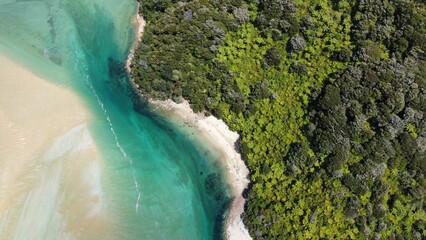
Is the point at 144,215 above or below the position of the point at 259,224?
below

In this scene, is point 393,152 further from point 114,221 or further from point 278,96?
point 114,221

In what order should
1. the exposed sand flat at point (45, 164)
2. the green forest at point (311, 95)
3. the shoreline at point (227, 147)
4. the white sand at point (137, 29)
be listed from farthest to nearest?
the white sand at point (137, 29) < the shoreline at point (227, 147) < the exposed sand flat at point (45, 164) < the green forest at point (311, 95)

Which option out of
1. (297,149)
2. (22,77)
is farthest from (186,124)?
(22,77)

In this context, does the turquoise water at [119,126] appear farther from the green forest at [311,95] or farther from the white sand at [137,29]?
the green forest at [311,95]

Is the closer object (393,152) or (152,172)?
(393,152)

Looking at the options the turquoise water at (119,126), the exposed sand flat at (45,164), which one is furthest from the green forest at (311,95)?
the exposed sand flat at (45,164)

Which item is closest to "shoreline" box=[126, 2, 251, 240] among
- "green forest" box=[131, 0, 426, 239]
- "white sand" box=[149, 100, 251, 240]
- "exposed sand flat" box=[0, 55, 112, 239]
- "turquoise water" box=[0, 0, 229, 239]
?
"white sand" box=[149, 100, 251, 240]
